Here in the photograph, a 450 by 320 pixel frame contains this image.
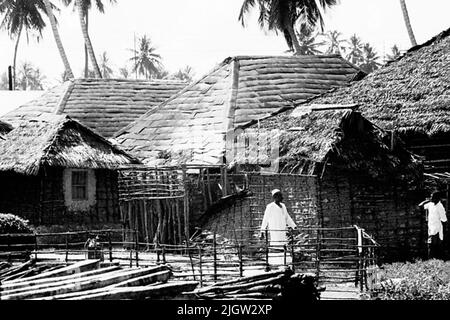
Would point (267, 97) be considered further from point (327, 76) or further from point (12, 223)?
point (12, 223)

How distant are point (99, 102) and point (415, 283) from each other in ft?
64.7

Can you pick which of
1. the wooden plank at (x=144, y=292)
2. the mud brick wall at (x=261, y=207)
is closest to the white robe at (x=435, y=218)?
the mud brick wall at (x=261, y=207)

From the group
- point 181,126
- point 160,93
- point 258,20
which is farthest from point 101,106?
point 258,20

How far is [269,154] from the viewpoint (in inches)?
834

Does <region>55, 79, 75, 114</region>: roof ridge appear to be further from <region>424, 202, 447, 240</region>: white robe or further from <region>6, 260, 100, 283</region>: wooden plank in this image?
<region>6, 260, 100, 283</region>: wooden plank

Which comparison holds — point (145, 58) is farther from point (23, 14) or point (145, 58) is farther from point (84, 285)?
point (84, 285)

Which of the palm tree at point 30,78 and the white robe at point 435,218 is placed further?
the palm tree at point 30,78

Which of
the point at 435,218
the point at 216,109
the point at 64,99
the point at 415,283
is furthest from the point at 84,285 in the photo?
the point at 64,99

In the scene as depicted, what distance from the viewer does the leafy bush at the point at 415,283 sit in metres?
14.1

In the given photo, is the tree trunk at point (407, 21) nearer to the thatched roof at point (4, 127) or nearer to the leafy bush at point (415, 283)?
the thatched roof at point (4, 127)

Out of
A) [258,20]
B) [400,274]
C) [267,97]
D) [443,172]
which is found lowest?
[400,274]

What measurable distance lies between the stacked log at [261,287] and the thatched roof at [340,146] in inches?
241

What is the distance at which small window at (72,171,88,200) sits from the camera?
24562 millimetres
